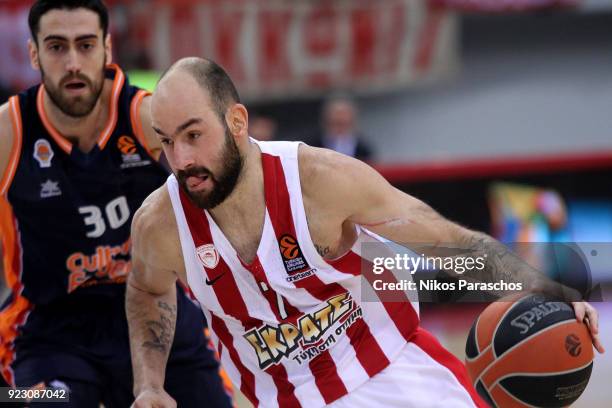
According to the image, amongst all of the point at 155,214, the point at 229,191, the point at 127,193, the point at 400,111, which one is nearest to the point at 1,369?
the point at 127,193

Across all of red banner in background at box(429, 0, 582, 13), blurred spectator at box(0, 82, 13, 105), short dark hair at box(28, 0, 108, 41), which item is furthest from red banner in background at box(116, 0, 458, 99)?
short dark hair at box(28, 0, 108, 41)

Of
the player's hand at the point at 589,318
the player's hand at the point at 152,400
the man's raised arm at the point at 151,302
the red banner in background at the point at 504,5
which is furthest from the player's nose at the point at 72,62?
the red banner in background at the point at 504,5

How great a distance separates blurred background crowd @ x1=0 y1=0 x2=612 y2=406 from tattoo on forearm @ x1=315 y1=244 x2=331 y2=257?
3.93m

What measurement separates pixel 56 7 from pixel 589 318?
253 cm

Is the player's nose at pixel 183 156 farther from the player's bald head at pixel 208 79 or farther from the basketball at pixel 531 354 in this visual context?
the basketball at pixel 531 354

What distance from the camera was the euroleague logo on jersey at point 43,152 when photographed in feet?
14.8

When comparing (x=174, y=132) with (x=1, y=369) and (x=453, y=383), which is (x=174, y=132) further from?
(x=1, y=369)

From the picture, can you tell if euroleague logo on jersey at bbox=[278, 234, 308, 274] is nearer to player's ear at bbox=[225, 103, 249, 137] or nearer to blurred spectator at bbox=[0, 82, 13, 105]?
player's ear at bbox=[225, 103, 249, 137]

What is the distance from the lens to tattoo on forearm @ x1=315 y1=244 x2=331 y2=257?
147 inches

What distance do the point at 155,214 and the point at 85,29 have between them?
106 centimetres

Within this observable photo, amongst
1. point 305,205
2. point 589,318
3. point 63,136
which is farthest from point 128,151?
point 589,318

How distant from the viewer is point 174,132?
352 centimetres

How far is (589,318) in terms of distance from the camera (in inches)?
147

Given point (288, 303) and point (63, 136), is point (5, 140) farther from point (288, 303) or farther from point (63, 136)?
point (288, 303)
